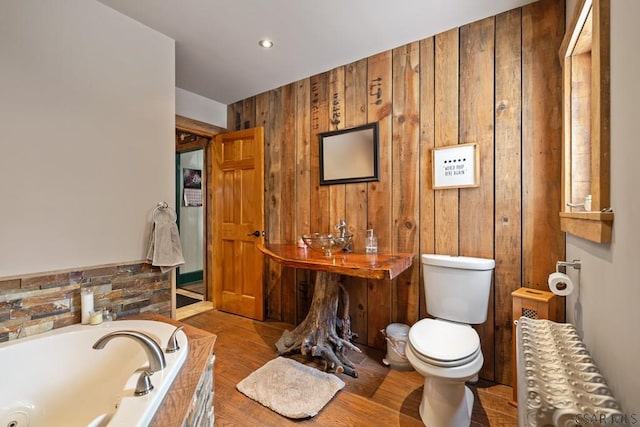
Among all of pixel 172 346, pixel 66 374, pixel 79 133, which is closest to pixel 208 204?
pixel 79 133

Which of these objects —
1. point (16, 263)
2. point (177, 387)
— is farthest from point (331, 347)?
point (16, 263)

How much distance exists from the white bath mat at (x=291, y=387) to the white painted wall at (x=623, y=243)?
1.39 m

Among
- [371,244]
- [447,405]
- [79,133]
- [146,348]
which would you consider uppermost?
[79,133]

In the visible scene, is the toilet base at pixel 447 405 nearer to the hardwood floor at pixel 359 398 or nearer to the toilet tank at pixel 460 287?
the hardwood floor at pixel 359 398

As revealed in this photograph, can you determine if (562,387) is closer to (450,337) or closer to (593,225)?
(593,225)

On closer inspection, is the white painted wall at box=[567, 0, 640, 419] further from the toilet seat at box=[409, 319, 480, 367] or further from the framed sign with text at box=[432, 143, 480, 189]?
the framed sign with text at box=[432, 143, 480, 189]

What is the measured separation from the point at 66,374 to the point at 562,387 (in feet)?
6.97

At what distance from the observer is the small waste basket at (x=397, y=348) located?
80.8 inches

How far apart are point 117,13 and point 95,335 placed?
205 cm

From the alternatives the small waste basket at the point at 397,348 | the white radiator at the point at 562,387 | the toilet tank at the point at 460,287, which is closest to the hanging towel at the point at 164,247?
the small waste basket at the point at 397,348

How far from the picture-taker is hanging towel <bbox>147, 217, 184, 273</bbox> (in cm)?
202

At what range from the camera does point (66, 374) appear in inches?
56.4

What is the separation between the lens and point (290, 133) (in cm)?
288

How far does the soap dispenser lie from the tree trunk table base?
1.10ft
